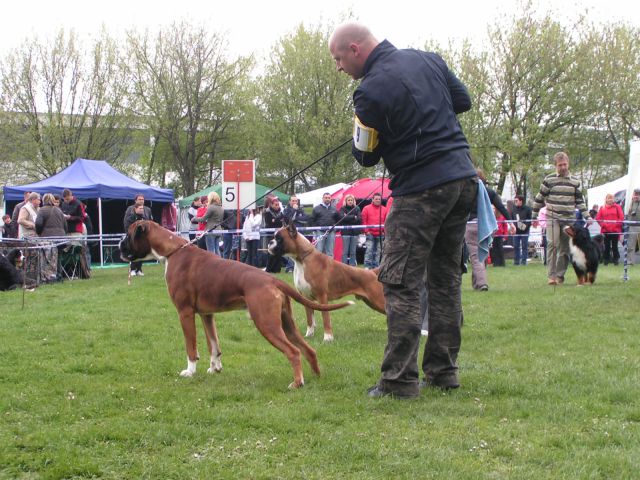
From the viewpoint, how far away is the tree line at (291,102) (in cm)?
3250

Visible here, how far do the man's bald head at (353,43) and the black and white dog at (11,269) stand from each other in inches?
394

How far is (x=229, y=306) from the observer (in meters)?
5.23

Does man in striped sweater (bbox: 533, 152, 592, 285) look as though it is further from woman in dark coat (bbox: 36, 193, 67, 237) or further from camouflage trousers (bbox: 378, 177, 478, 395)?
woman in dark coat (bbox: 36, 193, 67, 237)

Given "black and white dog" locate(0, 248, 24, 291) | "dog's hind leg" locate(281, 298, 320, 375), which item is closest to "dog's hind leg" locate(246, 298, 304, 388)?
"dog's hind leg" locate(281, 298, 320, 375)

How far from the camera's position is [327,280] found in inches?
294

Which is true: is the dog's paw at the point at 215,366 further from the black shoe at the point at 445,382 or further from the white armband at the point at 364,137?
the white armband at the point at 364,137

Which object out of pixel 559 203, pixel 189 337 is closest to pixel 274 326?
pixel 189 337

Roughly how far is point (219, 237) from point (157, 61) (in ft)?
64.1

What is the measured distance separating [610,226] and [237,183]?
1018 cm

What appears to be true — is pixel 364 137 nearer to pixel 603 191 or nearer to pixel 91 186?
pixel 91 186

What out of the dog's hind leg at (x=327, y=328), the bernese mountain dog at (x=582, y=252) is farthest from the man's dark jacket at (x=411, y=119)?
the bernese mountain dog at (x=582, y=252)

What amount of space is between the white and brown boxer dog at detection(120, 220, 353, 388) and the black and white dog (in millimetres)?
7679

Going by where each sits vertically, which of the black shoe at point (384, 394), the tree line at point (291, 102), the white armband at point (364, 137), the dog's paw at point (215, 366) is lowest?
the dog's paw at point (215, 366)

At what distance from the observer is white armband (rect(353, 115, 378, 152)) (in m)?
4.24
